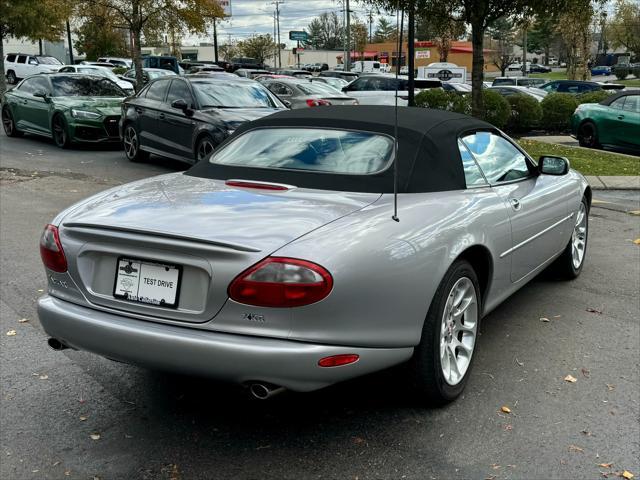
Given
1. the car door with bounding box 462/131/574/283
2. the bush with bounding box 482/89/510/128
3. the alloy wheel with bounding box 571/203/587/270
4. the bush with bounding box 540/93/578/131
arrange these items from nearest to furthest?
the car door with bounding box 462/131/574/283
the alloy wheel with bounding box 571/203/587/270
the bush with bounding box 482/89/510/128
the bush with bounding box 540/93/578/131

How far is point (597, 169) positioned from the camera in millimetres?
12938

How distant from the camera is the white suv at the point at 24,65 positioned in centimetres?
4047

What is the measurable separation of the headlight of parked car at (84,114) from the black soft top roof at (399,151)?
33.6 ft

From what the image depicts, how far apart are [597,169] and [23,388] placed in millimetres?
11202

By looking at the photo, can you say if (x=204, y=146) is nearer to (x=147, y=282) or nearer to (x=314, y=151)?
(x=314, y=151)

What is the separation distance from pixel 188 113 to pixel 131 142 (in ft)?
7.56

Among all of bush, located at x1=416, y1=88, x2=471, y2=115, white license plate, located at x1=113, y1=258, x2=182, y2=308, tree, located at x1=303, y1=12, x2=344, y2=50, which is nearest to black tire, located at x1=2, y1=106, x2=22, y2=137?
bush, located at x1=416, y1=88, x2=471, y2=115

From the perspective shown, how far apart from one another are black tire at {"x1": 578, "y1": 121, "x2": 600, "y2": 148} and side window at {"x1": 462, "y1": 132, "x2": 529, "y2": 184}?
1199cm

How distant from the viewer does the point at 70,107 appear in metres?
14.1

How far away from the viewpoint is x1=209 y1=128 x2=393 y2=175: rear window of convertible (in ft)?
13.5

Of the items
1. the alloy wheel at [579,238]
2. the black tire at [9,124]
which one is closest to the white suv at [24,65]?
the black tire at [9,124]

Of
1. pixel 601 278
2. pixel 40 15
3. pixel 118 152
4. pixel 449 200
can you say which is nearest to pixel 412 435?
pixel 449 200

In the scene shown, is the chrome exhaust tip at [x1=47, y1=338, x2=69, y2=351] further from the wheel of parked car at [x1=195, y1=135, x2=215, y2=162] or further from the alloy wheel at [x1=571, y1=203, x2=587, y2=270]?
the wheel of parked car at [x1=195, y1=135, x2=215, y2=162]

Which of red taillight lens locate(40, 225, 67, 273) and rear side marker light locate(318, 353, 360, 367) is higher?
red taillight lens locate(40, 225, 67, 273)
